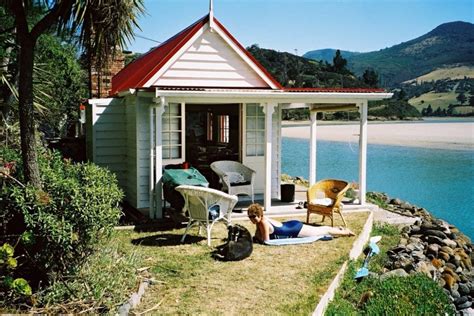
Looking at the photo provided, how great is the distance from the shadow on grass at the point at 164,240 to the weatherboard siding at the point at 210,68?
3.90 meters

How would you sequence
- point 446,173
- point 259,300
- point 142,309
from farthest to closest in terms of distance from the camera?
point 446,173 < point 259,300 < point 142,309

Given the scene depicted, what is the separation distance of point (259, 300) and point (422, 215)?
10092mm

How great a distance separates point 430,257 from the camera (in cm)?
1065

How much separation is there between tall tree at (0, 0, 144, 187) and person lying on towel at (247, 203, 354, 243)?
11.9ft

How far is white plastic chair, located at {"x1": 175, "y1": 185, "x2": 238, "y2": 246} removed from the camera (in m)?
7.98

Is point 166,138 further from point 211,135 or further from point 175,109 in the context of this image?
point 211,135

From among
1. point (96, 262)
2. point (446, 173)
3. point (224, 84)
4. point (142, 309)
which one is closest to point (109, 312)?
point (142, 309)

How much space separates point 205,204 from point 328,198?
3.65m

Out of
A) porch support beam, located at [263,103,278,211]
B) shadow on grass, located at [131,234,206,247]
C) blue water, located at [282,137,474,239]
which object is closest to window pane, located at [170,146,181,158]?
porch support beam, located at [263,103,278,211]

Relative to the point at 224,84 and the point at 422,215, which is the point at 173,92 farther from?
the point at 422,215

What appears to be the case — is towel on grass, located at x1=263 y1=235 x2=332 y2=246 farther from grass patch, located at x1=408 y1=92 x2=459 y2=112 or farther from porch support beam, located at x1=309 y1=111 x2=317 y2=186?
grass patch, located at x1=408 y1=92 x2=459 y2=112

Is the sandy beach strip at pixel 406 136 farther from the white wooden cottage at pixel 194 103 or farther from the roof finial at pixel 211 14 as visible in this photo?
the roof finial at pixel 211 14

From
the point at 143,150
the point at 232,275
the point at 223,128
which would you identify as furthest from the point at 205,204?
the point at 223,128

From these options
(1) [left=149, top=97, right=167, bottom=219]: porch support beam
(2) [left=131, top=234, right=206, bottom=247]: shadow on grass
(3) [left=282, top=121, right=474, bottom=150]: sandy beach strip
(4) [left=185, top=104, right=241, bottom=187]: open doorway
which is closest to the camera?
(2) [left=131, top=234, right=206, bottom=247]: shadow on grass
